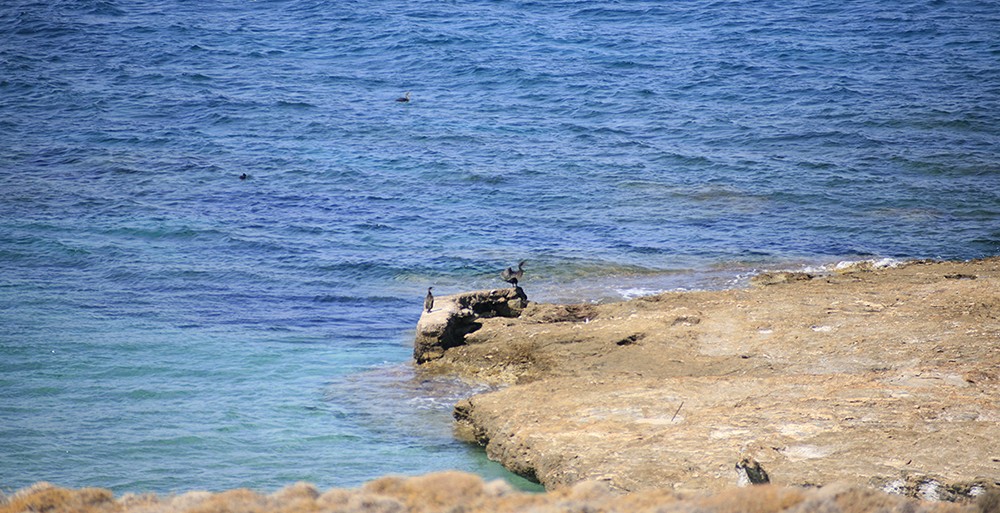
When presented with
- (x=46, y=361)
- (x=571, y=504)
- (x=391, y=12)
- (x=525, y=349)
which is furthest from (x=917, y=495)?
(x=391, y=12)

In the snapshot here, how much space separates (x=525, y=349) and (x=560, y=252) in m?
5.71

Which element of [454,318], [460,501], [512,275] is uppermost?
[460,501]

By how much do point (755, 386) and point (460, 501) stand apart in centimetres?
519

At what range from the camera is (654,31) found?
112ft

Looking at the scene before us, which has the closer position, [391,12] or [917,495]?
[917,495]

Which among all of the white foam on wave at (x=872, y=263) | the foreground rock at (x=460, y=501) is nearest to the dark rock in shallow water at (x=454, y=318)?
the white foam on wave at (x=872, y=263)

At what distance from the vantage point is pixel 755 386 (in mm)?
9938

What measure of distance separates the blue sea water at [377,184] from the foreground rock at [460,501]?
4.38 metres

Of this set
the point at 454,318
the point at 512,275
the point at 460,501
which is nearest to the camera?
the point at 460,501

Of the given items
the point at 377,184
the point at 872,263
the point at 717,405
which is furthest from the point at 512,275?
the point at 377,184

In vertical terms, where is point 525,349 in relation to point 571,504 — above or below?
below

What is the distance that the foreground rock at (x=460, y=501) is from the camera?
5090 mm

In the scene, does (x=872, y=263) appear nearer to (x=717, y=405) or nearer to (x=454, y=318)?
(x=454, y=318)

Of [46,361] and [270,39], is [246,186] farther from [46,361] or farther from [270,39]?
[270,39]
